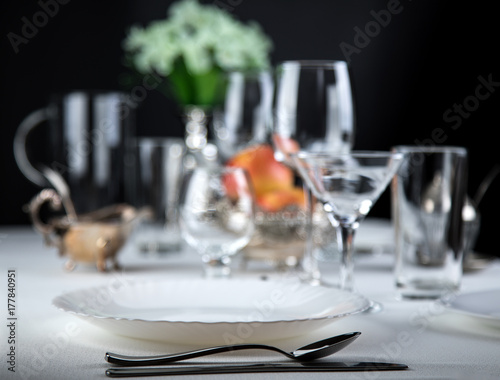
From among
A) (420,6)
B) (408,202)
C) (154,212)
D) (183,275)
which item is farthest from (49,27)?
(408,202)

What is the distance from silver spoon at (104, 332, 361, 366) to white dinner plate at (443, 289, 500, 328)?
0.52 feet

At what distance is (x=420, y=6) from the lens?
3035 millimetres

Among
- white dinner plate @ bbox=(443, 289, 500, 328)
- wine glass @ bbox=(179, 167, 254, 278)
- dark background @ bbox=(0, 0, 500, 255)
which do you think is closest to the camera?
white dinner plate @ bbox=(443, 289, 500, 328)

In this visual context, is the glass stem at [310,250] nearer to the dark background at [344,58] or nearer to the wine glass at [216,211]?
the wine glass at [216,211]

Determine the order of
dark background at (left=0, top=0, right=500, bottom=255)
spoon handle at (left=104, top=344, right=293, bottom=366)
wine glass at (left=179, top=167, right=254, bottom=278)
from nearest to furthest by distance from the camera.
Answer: spoon handle at (left=104, top=344, right=293, bottom=366) → wine glass at (left=179, top=167, right=254, bottom=278) → dark background at (left=0, top=0, right=500, bottom=255)

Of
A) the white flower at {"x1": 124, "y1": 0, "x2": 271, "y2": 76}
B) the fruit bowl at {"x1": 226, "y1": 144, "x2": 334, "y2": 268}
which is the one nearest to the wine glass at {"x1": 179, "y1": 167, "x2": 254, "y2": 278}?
the fruit bowl at {"x1": 226, "y1": 144, "x2": 334, "y2": 268}

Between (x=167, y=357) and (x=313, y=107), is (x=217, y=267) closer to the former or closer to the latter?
(x=313, y=107)

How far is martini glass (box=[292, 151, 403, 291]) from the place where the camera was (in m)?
0.79

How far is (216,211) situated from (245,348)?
40 cm

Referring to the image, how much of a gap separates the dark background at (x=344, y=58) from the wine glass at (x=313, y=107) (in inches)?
74.3

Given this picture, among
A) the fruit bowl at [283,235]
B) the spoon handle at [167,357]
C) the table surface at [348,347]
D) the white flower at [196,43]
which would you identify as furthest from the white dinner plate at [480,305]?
the white flower at [196,43]

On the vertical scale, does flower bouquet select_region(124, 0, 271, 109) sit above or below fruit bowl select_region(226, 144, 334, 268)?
above

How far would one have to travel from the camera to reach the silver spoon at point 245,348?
0.55 meters

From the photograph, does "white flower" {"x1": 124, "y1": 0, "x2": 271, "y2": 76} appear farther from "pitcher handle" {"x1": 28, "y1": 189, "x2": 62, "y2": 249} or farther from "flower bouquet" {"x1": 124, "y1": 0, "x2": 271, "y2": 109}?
"pitcher handle" {"x1": 28, "y1": 189, "x2": 62, "y2": 249}
